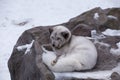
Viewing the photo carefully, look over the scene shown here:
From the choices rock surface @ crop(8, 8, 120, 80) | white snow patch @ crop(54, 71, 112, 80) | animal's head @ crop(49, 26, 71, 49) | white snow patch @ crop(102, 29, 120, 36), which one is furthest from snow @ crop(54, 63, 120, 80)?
white snow patch @ crop(102, 29, 120, 36)

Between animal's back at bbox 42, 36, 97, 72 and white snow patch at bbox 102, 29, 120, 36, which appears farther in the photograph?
white snow patch at bbox 102, 29, 120, 36

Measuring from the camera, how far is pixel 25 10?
974 cm

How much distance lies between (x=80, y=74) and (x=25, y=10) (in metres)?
5.31

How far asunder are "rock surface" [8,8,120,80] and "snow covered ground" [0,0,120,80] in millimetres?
2688

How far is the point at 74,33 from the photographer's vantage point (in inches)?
219

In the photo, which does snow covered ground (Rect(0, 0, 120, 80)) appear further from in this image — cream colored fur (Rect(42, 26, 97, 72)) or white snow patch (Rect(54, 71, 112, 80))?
white snow patch (Rect(54, 71, 112, 80))

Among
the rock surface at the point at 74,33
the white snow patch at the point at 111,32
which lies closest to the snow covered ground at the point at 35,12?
the rock surface at the point at 74,33

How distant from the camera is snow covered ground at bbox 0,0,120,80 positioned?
8.88 meters

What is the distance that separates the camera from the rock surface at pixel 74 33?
16.2 ft

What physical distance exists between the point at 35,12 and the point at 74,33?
420 cm

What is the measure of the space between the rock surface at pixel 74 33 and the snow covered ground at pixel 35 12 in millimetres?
2688

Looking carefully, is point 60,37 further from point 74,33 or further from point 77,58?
point 74,33

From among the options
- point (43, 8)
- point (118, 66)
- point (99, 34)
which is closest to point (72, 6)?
point (43, 8)

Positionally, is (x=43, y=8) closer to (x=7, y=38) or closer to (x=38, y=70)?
(x=7, y=38)
